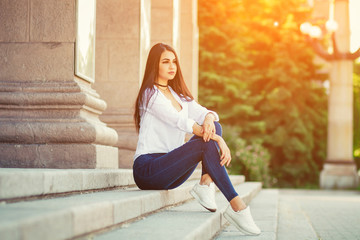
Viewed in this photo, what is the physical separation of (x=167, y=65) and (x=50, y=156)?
56.4 inches

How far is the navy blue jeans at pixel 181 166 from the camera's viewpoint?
5.41m

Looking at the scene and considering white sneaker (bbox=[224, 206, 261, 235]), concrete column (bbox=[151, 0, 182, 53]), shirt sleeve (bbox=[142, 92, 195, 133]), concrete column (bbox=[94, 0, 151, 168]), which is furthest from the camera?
concrete column (bbox=[151, 0, 182, 53])

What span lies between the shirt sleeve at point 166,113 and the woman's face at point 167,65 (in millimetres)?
255

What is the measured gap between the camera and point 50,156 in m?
6.26

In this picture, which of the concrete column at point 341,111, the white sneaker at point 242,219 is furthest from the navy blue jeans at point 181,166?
the concrete column at point 341,111

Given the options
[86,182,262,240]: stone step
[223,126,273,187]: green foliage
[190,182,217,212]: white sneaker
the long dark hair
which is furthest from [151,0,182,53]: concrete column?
[223,126,273,187]: green foliage

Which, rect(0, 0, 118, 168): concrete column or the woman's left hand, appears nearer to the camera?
the woman's left hand

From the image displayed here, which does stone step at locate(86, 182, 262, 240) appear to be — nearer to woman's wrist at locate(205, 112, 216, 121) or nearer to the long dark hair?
woman's wrist at locate(205, 112, 216, 121)

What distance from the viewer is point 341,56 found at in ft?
86.9

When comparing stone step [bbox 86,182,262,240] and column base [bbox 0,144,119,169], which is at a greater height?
column base [bbox 0,144,119,169]

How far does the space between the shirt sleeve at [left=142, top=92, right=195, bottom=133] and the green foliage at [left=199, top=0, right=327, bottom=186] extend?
2467 cm

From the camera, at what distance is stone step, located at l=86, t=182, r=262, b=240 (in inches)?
159

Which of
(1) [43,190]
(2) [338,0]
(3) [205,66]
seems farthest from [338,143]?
(1) [43,190]

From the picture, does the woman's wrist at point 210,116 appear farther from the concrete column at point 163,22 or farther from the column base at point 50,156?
the concrete column at point 163,22
